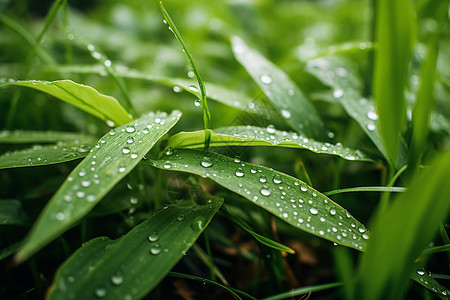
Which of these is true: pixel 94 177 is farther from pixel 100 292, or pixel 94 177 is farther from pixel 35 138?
pixel 35 138

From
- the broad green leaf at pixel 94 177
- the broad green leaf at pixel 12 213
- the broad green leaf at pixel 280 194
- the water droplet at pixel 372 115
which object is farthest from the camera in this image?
the water droplet at pixel 372 115

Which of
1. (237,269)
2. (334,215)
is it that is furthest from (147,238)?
(237,269)

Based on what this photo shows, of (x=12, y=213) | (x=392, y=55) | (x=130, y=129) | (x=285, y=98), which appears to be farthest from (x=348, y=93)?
(x=12, y=213)

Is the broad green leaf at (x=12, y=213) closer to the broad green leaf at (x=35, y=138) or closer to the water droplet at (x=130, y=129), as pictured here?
the broad green leaf at (x=35, y=138)

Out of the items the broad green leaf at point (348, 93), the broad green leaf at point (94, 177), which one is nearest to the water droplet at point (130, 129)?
the broad green leaf at point (94, 177)

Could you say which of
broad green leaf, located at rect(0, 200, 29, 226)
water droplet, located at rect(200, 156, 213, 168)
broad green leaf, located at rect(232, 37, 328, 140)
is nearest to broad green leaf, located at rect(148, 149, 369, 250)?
water droplet, located at rect(200, 156, 213, 168)

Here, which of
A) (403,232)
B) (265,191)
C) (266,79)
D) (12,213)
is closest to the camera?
(403,232)

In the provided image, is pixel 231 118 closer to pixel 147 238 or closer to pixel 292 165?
pixel 292 165
